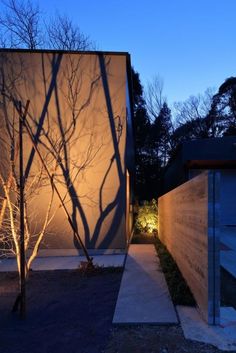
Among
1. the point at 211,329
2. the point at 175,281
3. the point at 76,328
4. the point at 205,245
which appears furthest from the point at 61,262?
the point at 211,329

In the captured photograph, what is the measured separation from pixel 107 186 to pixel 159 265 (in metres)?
2.42

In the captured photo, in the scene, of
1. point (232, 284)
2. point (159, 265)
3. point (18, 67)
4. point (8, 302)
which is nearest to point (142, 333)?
point (8, 302)

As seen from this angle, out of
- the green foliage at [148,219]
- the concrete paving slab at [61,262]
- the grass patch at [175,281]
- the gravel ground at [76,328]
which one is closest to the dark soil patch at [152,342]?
the gravel ground at [76,328]

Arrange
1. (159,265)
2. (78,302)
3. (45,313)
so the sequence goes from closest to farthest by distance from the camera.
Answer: (45,313) → (78,302) → (159,265)

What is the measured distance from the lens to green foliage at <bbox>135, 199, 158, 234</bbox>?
15156 mm

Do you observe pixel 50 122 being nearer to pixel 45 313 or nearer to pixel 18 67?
pixel 18 67

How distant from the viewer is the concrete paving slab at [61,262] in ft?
27.3

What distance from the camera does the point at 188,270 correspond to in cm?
587

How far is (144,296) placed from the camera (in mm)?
5852

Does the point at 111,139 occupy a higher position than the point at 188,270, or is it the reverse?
the point at 111,139

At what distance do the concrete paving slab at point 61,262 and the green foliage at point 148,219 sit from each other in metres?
5.72

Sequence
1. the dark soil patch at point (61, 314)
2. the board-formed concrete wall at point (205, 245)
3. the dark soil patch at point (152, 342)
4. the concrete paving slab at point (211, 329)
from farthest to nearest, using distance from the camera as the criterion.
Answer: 1. the board-formed concrete wall at point (205, 245)
2. the dark soil patch at point (61, 314)
3. the concrete paving slab at point (211, 329)
4. the dark soil patch at point (152, 342)

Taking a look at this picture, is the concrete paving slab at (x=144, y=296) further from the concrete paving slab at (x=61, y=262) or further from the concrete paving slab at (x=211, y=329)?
the concrete paving slab at (x=61, y=262)

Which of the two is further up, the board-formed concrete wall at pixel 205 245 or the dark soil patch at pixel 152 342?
the board-formed concrete wall at pixel 205 245
